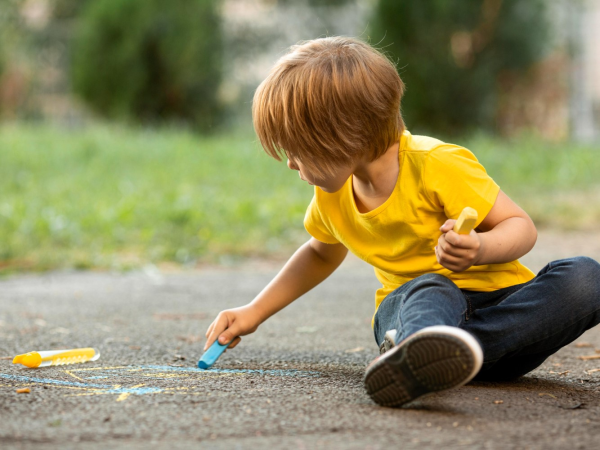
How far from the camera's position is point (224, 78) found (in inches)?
400

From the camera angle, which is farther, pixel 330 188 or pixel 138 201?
pixel 138 201

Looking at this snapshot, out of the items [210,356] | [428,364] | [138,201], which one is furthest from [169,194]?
[428,364]

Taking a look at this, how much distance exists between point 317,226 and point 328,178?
247mm

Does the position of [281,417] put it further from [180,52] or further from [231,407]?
[180,52]

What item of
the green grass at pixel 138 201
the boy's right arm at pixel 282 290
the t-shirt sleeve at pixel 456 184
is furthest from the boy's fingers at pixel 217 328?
the green grass at pixel 138 201

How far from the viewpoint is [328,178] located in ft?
5.16

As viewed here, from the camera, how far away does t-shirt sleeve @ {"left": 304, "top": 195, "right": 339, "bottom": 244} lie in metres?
1.78

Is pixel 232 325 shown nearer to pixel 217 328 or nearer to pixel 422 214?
pixel 217 328

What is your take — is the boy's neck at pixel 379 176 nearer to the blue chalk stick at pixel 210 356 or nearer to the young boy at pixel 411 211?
the young boy at pixel 411 211

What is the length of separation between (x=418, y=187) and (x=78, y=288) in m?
2.02

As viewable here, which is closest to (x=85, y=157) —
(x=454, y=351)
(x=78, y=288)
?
(x=78, y=288)

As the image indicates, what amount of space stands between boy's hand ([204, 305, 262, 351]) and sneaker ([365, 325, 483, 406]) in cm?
56

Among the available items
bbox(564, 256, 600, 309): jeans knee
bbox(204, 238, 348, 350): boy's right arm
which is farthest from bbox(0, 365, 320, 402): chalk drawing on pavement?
bbox(564, 256, 600, 309): jeans knee

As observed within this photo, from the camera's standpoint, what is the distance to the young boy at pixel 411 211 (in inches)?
58.5
